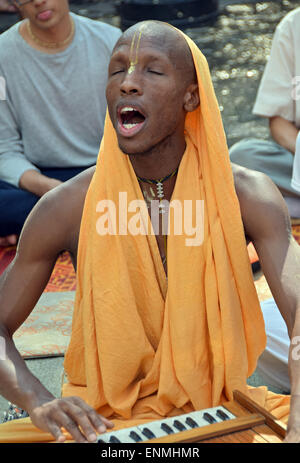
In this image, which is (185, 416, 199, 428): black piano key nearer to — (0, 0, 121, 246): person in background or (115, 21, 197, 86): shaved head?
(115, 21, 197, 86): shaved head

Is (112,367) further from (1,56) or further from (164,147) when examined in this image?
(1,56)

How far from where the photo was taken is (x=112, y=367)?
102 inches

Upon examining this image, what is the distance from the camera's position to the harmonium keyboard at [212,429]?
198 cm

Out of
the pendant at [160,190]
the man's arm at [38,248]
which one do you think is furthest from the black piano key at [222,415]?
the pendant at [160,190]

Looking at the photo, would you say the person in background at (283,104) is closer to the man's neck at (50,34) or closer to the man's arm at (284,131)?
the man's arm at (284,131)

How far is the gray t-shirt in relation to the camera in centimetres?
514

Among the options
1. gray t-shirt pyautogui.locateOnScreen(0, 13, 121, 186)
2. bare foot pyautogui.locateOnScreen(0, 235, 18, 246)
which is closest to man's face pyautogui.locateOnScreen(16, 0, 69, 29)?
gray t-shirt pyautogui.locateOnScreen(0, 13, 121, 186)

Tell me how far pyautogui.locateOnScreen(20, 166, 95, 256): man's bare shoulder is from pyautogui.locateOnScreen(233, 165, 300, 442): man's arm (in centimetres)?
57

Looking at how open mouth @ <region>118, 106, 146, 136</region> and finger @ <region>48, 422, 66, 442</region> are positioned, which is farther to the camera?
open mouth @ <region>118, 106, 146, 136</region>

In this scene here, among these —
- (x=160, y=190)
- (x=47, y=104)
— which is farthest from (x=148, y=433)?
(x=47, y=104)

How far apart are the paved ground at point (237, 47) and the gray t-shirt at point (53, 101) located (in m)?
2.20

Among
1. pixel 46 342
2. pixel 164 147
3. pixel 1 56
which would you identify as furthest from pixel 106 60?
pixel 164 147

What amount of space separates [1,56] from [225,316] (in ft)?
10.4

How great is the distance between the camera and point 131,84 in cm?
249
